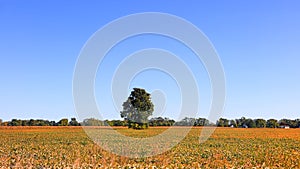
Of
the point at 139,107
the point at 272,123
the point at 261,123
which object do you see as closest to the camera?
the point at 139,107

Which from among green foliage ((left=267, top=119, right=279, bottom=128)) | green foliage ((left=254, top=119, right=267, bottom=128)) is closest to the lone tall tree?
green foliage ((left=254, top=119, right=267, bottom=128))

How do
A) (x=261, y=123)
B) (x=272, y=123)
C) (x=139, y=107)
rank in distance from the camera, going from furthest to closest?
(x=272, y=123) → (x=261, y=123) → (x=139, y=107)

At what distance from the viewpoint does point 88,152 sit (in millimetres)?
23703

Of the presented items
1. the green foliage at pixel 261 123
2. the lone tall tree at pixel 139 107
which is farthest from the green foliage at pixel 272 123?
the lone tall tree at pixel 139 107

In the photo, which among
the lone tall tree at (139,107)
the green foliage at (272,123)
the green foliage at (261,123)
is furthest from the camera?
the green foliage at (272,123)

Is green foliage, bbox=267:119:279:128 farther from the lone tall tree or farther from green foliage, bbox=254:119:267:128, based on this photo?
the lone tall tree

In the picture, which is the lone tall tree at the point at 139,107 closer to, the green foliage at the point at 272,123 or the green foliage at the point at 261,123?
the green foliage at the point at 261,123

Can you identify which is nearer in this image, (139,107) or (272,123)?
(139,107)

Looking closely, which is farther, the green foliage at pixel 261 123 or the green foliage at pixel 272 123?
the green foliage at pixel 272 123

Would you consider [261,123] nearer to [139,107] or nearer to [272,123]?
[272,123]

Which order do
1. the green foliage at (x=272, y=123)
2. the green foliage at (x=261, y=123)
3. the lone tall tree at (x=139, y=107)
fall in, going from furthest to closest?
the green foliage at (x=272, y=123), the green foliage at (x=261, y=123), the lone tall tree at (x=139, y=107)

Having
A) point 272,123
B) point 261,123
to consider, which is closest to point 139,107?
point 261,123

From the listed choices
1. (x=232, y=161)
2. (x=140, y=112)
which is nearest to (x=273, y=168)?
(x=232, y=161)

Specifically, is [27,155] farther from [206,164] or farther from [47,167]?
[206,164]
